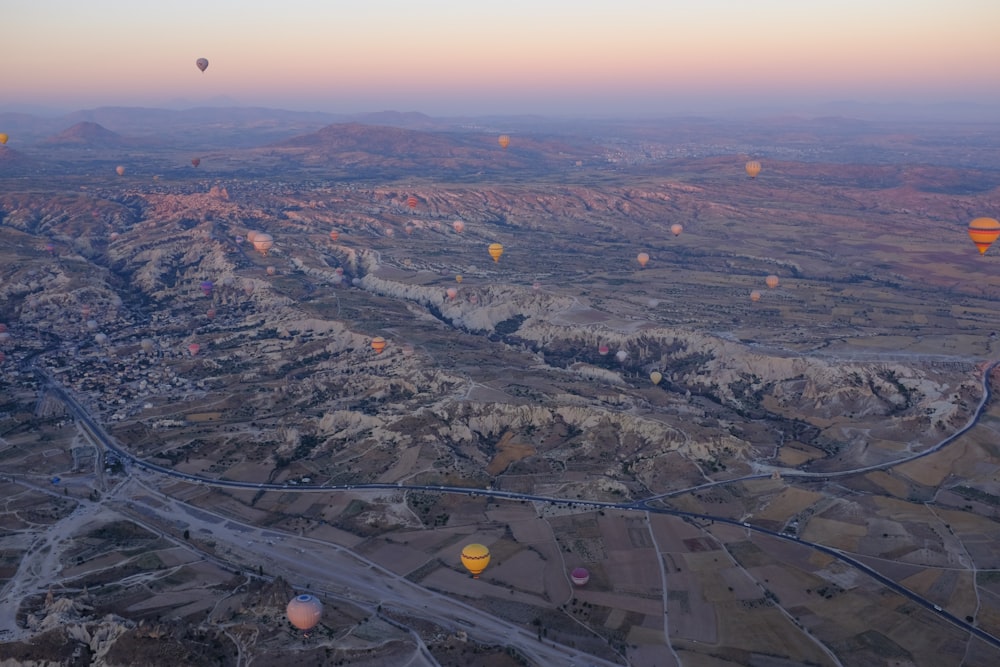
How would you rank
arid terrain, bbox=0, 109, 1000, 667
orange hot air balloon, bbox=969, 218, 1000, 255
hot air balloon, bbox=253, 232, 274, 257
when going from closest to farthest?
arid terrain, bbox=0, 109, 1000, 667, orange hot air balloon, bbox=969, 218, 1000, 255, hot air balloon, bbox=253, 232, 274, 257

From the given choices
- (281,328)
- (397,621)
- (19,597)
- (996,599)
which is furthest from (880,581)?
(281,328)

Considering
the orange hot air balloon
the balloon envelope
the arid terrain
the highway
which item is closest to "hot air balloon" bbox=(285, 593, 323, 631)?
the arid terrain

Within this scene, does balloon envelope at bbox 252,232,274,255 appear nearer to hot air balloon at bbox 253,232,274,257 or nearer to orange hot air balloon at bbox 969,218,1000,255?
hot air balloon at bbox 253,232,274,257

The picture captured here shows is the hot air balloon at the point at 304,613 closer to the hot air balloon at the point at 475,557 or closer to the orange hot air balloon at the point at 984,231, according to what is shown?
the hot air balloon at the point at 475,557

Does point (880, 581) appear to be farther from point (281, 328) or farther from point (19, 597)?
point (281, 328)

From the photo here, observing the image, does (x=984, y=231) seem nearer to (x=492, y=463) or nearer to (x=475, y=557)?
(x=492, y=463)

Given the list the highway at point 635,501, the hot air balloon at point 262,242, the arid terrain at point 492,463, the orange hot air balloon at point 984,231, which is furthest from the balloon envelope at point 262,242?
the orange hot air balloon at point 984,231
